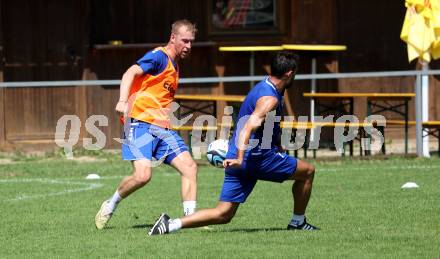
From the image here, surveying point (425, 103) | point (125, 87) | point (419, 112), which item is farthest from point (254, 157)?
point (425, 103)

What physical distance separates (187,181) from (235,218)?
1.11m

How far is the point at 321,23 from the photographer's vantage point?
2173cm

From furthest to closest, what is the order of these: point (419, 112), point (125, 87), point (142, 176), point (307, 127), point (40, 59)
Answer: point (40, 59) → point (419, 112) → point (307, 127) → point (142, 176) → point (125, 87)

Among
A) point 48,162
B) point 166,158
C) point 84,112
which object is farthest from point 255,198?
point 84,112

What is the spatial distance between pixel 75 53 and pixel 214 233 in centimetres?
1122

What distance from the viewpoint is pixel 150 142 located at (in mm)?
11469

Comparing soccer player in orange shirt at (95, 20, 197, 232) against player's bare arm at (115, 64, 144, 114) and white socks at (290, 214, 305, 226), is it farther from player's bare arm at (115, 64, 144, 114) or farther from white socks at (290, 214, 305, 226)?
white socks at (290, 214, 305, 226)

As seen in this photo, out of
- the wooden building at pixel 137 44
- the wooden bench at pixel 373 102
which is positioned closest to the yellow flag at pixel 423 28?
the wooden bench at pixel 373 102

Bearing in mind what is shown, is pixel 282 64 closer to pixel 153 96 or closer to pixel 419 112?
pixel 153 96

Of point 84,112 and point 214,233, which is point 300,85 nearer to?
point 84,112

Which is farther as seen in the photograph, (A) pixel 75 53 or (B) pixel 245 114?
(A) pixel 75 53

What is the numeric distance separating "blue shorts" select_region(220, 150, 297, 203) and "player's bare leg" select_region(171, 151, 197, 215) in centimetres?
74

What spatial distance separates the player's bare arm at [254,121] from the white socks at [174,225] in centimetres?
72

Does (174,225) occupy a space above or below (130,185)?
below
